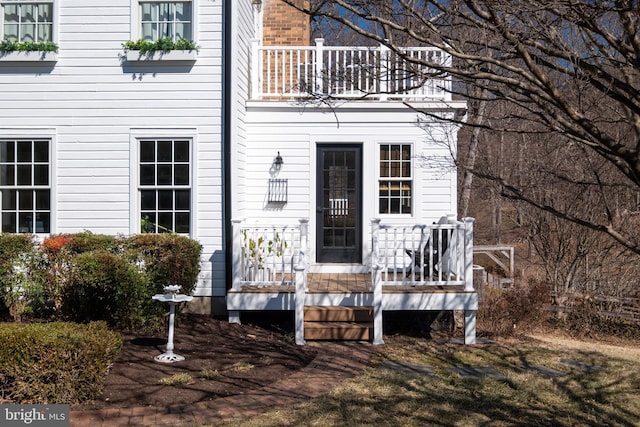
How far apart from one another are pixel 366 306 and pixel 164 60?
455 cm

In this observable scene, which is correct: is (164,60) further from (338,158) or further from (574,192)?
(574,192)

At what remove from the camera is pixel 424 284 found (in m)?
9.25

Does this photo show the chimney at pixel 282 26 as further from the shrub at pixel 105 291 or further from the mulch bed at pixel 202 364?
the shrub at pixel 105 291

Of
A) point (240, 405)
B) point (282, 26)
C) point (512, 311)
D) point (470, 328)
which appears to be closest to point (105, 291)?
point (240, 405)

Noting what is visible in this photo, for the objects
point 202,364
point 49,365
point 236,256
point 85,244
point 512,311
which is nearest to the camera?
point 49,365

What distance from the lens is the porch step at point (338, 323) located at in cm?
883

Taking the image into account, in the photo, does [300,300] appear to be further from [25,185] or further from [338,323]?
[25,185]

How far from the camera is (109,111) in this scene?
32.9 ft

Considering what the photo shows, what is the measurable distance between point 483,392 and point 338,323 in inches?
111

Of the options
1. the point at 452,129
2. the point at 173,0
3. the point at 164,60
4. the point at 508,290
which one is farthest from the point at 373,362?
the point at 173,0

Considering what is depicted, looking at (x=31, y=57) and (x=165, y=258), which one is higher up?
(x=31, y=57)

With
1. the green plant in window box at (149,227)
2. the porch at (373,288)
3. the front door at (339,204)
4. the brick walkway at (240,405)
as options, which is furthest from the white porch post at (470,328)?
the green plant in window box at (149,227)

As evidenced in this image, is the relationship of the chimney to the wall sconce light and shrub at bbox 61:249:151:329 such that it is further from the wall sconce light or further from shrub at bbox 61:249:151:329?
shrub at bbox 61:249:151:329

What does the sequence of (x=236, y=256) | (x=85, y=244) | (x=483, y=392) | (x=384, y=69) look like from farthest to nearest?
(x=384, y=69) < (x=236, y=256) < (x=85, y=244) < (x=483, y=392)
